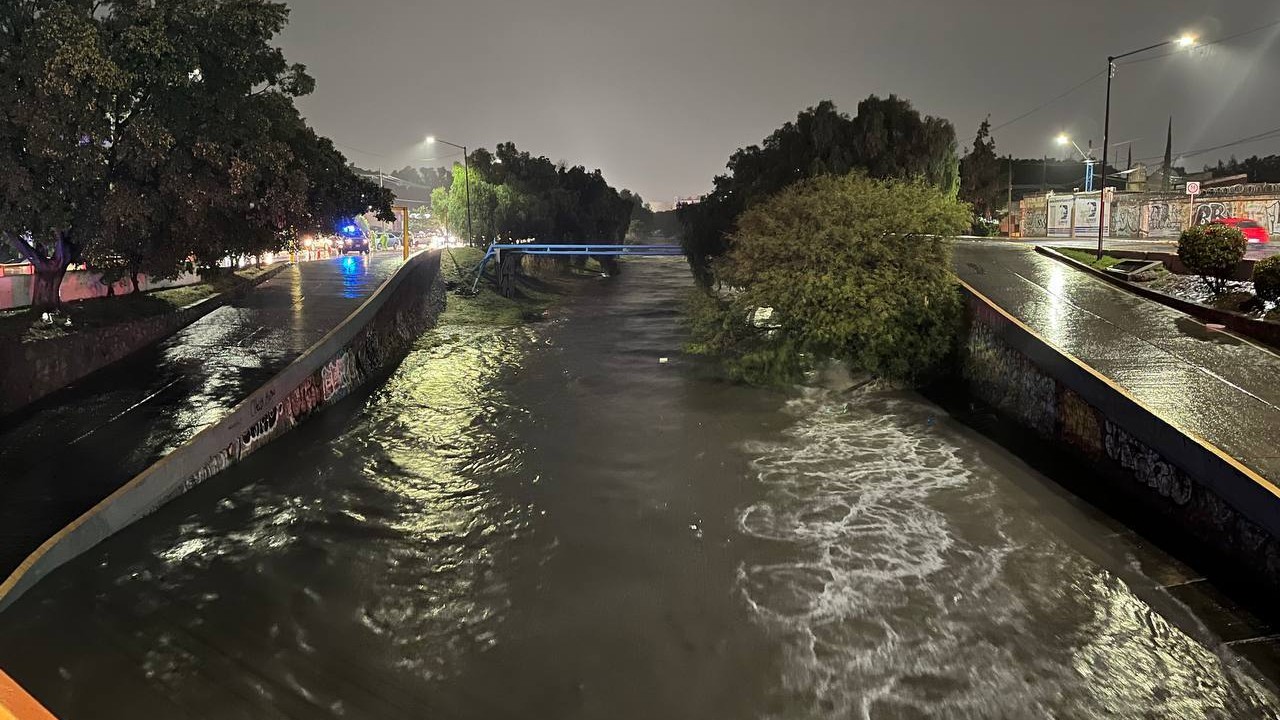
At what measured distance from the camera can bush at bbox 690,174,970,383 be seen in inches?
800

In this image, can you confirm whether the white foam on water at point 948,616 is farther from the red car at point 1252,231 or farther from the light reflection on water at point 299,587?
the red car at point 1252,231

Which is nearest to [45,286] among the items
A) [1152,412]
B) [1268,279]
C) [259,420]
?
[259,420]

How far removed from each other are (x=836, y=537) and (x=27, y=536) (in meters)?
11.6

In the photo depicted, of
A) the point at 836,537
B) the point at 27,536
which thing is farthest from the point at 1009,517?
the point at 27,536

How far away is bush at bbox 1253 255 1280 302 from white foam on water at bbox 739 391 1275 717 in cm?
691

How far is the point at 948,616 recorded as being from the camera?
31.8 ft

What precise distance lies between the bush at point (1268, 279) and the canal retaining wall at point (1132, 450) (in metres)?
4.44

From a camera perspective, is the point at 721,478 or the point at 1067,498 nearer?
the point at 1067,498

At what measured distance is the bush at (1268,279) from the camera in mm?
15047

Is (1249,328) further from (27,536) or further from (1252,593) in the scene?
(27,536)

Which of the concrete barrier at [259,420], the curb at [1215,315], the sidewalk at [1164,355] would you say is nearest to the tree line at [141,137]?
the concrete barrier at [259,420]

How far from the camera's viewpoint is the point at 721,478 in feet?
48.7

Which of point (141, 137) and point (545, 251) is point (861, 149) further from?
point (141, 137)

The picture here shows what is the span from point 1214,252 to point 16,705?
21473 mm
